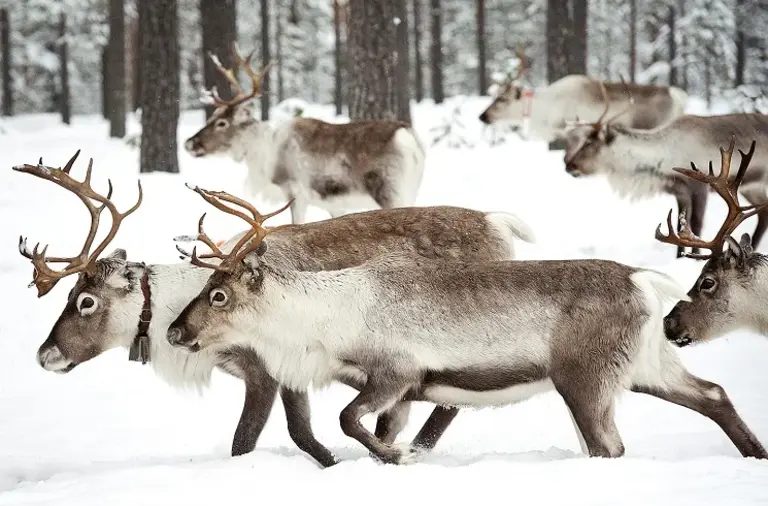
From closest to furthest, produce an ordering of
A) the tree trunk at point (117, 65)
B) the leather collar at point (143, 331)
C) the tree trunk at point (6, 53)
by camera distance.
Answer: the leather collar at point (143, 331) → the tree trunk at point (117, 65) → the tree trunk at point (6, 53)

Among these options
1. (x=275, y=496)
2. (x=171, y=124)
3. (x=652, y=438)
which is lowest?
(x=652, y=438)

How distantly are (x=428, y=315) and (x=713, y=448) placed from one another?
178 cm

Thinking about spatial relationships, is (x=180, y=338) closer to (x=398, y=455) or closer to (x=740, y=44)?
(x=398, y=455)

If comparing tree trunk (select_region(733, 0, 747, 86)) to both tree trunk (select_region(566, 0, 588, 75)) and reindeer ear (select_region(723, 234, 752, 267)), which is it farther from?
reindeer ear (select_region(723, 234, 752, 267))

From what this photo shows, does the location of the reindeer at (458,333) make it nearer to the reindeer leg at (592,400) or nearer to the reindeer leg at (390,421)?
the reindeer leg at (592,400)

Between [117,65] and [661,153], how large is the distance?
13.5 metres

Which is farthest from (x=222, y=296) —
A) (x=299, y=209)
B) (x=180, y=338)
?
(x=299, y=209)

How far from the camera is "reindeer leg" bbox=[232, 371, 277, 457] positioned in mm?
4980

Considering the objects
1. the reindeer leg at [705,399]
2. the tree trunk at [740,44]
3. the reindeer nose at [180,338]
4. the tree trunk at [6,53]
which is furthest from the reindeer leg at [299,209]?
the tree trunk at [6,53]

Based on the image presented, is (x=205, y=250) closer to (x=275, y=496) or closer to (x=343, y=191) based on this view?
(x=343, y=191)

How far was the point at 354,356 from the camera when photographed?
15.4 ft

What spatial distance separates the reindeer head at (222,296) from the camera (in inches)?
190

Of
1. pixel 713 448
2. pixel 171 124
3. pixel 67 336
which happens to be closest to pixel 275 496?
pixel 67 336

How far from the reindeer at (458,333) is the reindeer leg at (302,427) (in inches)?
7.3
